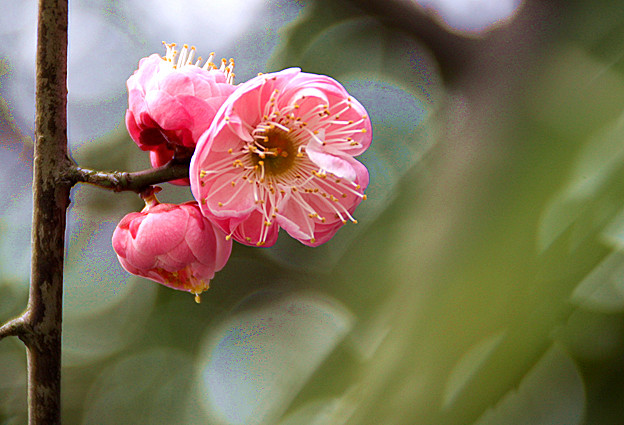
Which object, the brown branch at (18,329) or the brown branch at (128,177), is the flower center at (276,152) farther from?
the brown branch at (18,329)

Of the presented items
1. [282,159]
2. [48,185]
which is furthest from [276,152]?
[48,185]

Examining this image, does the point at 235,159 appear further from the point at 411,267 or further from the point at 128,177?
the point at 411,267

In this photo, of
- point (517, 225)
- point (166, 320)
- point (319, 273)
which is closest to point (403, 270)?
point (517, 225)

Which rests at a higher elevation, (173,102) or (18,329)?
(173,102)

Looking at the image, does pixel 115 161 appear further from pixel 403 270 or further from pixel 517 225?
pixel 517 225

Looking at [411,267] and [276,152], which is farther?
[411,267]

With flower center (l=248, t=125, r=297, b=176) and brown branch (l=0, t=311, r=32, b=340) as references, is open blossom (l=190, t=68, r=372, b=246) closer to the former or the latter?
flower center (l=248, t=125, r=297, b=176)
